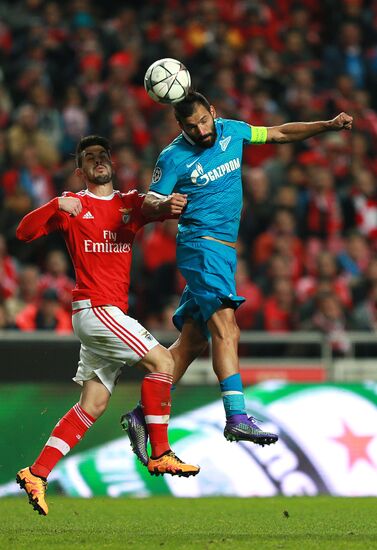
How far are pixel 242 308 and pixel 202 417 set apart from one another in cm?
274

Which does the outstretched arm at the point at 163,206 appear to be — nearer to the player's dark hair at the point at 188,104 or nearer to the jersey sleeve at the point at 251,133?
the player's dark hair at the point at 188,104

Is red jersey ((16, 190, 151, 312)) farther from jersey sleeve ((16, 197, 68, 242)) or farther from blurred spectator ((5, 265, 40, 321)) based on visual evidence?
blurred spectator ((5, 265, 40, 321))

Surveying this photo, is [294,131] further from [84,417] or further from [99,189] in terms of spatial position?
[84,417]

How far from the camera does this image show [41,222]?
28.4 feet

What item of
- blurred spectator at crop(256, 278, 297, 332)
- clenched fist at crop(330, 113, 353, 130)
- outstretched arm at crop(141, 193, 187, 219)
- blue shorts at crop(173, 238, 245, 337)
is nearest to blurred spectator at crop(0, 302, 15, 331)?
blurred spectator at crop(256, 278, 297, 332)

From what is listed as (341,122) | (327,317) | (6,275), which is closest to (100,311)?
(341,122)

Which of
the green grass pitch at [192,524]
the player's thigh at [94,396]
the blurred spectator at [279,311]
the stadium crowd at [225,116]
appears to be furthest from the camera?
the stadium crowd at [225,116]

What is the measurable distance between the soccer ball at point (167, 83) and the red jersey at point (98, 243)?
→ 2.63 ft

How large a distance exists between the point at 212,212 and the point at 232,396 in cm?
125

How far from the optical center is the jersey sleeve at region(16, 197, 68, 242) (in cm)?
863

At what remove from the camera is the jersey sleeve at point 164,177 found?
28.5ft

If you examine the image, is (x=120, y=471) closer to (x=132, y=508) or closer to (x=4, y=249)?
(x=132, y=508)

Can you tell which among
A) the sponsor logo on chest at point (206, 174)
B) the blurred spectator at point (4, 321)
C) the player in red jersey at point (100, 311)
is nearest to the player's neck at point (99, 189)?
the player in red jersey at point (100, 311)

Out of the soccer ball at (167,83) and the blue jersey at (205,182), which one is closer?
the soccer ball at (167,83)
